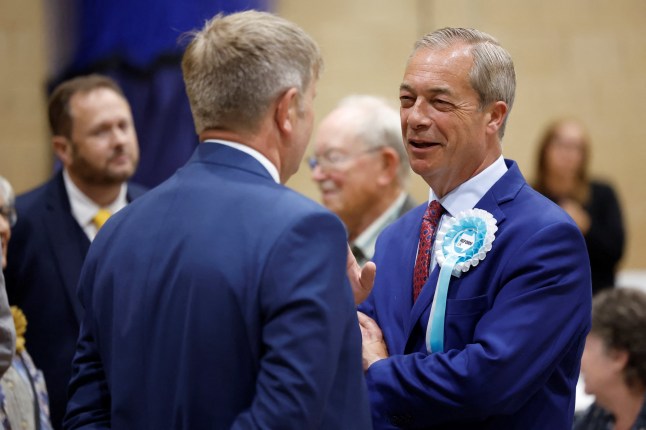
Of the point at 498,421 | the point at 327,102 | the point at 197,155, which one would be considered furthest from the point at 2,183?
the point at 327,102

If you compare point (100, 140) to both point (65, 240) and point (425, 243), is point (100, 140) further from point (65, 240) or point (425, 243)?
point (425, 243)

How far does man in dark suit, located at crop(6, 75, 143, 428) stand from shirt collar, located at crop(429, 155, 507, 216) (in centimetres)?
147

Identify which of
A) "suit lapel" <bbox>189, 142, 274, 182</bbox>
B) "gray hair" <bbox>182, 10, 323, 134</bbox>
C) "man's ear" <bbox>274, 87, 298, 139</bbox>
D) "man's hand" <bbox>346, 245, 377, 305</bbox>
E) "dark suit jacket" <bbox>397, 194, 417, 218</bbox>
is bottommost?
"dark suit jacket" <bbox>397, 194, 417, 218</bbox>

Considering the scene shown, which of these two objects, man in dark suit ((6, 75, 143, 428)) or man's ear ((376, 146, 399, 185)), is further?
man's ear ((376, 146, 399, 185))

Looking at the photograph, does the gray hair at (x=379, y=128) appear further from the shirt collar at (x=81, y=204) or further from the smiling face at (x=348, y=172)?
the shirt collar at (x=81, y=204)

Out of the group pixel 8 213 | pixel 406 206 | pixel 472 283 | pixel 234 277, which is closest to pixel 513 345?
pixel 472 283

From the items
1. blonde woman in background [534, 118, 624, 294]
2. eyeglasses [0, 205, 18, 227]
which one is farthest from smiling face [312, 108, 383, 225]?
blonde woman in background [534, 118, 624, 294]

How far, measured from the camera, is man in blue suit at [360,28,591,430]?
2.02m

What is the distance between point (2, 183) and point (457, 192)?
4.52 feet

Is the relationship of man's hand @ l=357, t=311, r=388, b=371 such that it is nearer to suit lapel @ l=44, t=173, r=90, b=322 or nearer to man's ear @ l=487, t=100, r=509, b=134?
man's ear @ l=487, t=100, r=509, b=134

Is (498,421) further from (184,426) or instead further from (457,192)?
(184,426)

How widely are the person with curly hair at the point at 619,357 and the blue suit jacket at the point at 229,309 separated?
5.17ft

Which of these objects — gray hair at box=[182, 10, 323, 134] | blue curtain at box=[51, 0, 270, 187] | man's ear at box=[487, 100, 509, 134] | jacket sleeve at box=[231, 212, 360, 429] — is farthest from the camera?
blue curtain at box=[51, 0, 270, 187]

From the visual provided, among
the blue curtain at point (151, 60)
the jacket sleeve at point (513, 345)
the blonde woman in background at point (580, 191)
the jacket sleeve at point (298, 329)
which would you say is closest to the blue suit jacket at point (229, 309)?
the jacket sleeve at point (298, 329)
